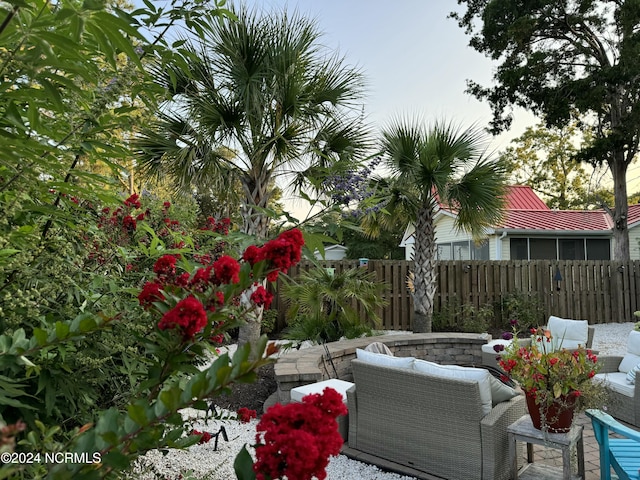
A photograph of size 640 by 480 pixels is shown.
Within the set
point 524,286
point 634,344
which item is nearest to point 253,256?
point 634,344

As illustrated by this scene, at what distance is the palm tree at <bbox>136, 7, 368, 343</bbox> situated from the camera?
541 cm

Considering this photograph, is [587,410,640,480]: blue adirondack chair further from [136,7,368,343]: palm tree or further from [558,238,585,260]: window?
[558,238,585,260]: window

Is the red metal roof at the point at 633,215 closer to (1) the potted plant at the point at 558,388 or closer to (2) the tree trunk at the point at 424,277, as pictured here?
(2) the tree trunk at the point at 424,277

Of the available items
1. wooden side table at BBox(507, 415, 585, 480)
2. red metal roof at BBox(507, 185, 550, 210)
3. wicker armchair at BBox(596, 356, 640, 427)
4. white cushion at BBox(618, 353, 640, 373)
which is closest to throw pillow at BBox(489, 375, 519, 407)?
wooden side table at BBox(507, 415, 585, 480)

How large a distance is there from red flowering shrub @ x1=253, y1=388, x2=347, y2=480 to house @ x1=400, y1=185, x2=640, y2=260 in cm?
1331

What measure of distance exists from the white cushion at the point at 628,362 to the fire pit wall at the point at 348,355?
74.7 inches

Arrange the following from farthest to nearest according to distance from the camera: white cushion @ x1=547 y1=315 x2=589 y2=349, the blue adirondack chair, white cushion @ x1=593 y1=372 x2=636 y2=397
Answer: white cushion @ x1=547 y1=315 x2=589 y2=349 < white cushion @ x1=593 y1=372 x2=636 y2=397 < the blue adirondack chair

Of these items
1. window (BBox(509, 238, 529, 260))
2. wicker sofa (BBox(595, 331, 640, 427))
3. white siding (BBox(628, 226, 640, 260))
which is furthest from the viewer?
white siding (BBox(628, 226, 640, 260))

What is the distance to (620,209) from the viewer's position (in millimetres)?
13578

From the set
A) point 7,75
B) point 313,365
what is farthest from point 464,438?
point 7,75

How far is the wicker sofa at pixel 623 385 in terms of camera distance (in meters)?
4.22

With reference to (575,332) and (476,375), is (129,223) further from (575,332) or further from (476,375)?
(575,332)

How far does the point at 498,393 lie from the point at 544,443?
0.45 metres

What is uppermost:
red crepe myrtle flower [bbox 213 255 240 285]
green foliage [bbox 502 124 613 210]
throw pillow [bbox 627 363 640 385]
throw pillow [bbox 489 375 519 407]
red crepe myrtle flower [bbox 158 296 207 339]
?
green foliage [bbox 502 124 613 210]
